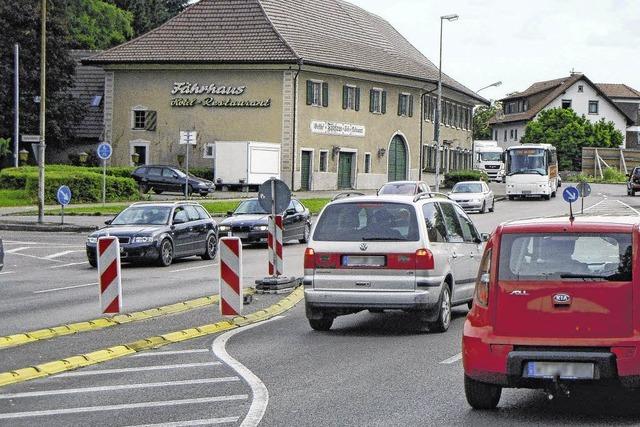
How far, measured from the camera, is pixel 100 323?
53.1ft

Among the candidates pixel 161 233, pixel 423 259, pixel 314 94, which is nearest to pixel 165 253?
pixel 161 233

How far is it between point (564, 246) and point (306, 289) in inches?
252

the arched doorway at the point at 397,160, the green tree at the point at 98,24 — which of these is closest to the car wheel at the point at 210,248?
the arched doorway at the point at 397,160

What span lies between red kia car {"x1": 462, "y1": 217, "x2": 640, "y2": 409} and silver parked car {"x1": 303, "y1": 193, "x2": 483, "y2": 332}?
5.51 m

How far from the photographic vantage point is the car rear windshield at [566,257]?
9406 mm

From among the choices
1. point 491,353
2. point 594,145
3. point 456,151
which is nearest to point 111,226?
point 491,353

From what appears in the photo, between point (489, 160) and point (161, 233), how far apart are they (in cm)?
7747

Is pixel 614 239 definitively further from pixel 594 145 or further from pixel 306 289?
pixel 594 145

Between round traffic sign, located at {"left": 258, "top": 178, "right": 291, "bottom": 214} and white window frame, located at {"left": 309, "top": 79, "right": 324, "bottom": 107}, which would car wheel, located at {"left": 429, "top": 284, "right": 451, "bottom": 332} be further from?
white window frame, located at {"left": 309, "top": 79, "right": 324, "bottom": 107}

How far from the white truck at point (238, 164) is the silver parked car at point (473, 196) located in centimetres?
1225

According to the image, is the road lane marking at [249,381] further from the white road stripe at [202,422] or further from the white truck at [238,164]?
the white truck at [238,164]

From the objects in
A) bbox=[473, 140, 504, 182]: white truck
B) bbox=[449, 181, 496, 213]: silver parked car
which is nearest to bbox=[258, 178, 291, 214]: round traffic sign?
bbox=[449, 181, 496, 213]: silver parked car

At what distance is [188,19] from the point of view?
73875 mm

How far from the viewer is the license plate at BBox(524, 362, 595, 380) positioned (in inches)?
364
